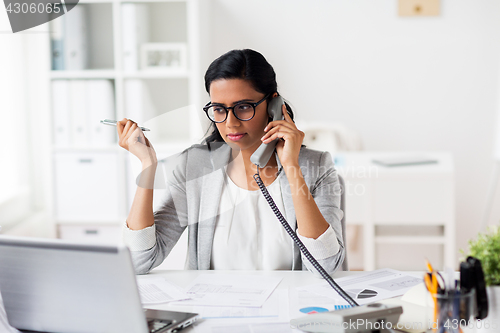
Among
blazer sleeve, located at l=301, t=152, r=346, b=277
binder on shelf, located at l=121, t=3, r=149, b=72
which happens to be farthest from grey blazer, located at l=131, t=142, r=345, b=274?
binder on shelf, located at l=121, t=3, r=149, b=72

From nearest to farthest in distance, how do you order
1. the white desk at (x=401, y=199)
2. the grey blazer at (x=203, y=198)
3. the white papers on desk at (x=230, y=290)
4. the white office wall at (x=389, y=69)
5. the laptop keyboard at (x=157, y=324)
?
the laptop keyboard at (x=157, y=324) < the white papers on desk at (x=230, y=290) < the grey blazer at (x=203, y=198) < the white desk at (x=401, y=199) < the white office wall at (x=389, y=69)

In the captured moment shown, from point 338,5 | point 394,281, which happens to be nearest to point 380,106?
point 338,5

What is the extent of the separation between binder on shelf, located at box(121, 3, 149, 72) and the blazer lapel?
141 cm

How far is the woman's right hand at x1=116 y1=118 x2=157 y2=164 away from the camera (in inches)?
47.1

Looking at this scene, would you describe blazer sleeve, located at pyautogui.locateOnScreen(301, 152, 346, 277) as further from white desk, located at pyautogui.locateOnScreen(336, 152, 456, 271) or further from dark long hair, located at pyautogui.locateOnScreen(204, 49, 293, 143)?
white desk, located at pyautogui.locateOnScreen(336, 152, 456, 271)

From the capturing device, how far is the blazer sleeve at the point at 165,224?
118 centimetres

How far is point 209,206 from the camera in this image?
1322mm

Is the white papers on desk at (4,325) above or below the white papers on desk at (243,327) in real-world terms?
above

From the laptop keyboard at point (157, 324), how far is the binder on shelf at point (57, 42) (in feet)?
6.86

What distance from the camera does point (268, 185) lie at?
135 cm

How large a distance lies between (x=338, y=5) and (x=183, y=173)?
6.39 feet

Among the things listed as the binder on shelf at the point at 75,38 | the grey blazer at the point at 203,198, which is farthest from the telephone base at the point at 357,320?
the binder on shelf at the point at 75,38

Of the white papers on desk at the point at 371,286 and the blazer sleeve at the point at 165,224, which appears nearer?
the white papers on desk at the point at 371,286

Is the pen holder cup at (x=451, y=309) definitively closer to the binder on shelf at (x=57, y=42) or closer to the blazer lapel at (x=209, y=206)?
the blazer lapel at (x=209, y=206)
